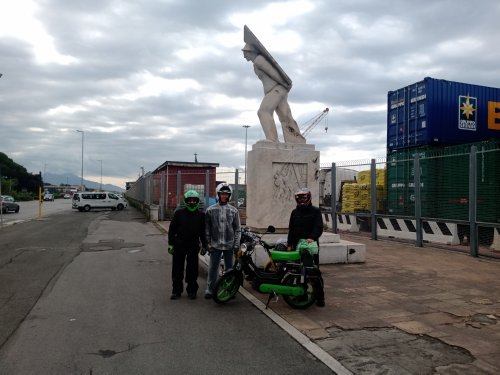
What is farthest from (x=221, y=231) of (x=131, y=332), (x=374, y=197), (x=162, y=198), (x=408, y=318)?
(x=162, y=198)

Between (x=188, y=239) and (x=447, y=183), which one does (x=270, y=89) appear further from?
(x=447, y=183)

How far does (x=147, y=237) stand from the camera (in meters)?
15.2

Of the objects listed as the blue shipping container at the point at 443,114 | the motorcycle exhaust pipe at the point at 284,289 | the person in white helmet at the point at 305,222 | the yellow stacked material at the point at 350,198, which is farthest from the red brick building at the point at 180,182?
the motorcycle exhaust pipe at the point at 284,289

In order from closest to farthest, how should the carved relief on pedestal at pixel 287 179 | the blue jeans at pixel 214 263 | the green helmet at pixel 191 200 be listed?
the green helmet at pixel 191 200 < the blue jeans at pixel 214 263 < the carved relief on pedestal at pixel 287 179

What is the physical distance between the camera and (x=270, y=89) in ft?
32.8

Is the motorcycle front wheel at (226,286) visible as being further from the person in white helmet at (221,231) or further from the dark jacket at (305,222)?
the dark jacket at (305,222)

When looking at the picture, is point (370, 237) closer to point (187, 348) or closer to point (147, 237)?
point (147, 237)

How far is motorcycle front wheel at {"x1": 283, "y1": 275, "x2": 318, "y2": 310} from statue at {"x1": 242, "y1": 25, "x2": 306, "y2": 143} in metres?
4.43

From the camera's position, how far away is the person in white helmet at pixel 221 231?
6477 millimetres

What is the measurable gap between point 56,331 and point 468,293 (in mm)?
5577

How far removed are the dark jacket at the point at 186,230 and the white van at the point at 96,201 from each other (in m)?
31.6

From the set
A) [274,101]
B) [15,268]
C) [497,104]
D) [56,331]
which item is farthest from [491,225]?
[15,268]

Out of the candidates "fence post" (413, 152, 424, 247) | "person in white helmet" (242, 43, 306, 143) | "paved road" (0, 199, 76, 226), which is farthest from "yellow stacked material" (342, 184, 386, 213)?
"paved road" (0, 199, 76, 226)

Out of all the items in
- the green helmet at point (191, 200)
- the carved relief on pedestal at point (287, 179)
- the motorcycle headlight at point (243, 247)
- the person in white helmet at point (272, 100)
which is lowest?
the motorcycle headlight at point (243, 247)
